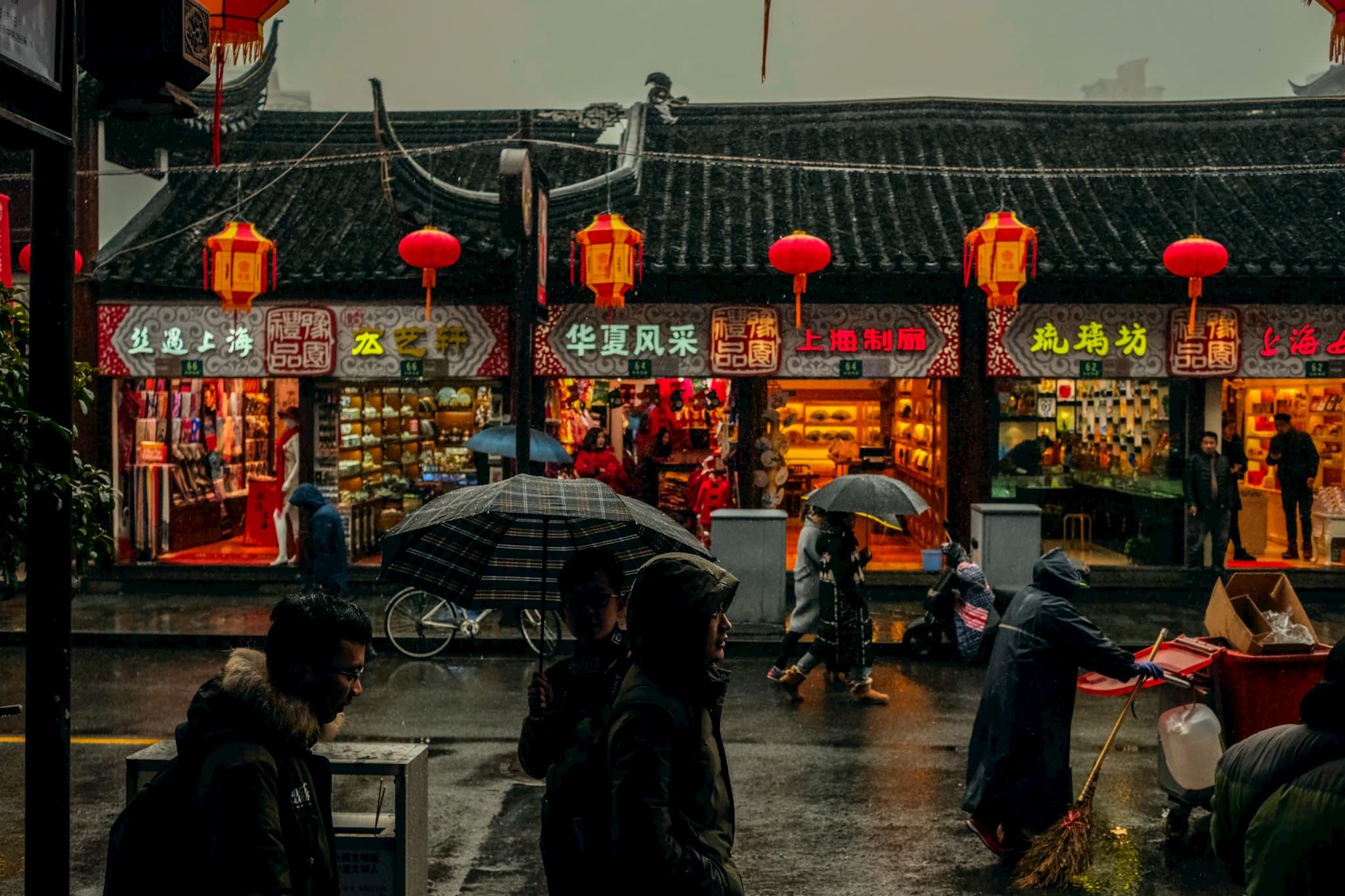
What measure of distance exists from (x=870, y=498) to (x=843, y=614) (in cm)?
103

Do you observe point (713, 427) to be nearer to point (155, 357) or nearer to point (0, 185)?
point (155, 357)

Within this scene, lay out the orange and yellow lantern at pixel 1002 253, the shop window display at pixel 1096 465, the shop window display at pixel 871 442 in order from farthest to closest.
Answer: the shop window display at pixel 871 442
the shop window display at pixel 1096 465
the orange and yellow lantern at pixel 1002 253

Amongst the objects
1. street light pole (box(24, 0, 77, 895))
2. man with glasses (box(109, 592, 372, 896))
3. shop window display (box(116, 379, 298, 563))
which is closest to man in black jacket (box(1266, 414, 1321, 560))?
shop window display (box(116, 379, 298, 563))

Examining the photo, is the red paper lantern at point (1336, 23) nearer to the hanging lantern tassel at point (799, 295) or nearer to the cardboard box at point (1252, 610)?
the cardboard box at point (1252, 610)

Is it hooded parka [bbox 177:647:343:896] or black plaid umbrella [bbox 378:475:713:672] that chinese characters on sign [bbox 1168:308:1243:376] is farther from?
hooded parka [bbox 177:647:343:896]

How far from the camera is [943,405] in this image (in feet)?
50.8

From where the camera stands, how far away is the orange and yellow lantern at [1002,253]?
12.3 metres

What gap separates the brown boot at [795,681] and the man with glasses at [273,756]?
709 centimetres

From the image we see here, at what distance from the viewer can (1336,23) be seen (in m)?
6.39

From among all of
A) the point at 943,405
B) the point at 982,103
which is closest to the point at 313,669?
the point at 943,405

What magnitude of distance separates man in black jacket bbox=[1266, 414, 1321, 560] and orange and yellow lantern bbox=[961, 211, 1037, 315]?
17.3 feet

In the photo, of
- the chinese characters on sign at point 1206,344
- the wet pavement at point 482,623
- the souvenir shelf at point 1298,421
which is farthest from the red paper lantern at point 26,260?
the souvenir shelf at point 1298,421

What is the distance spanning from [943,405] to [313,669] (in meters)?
13.3

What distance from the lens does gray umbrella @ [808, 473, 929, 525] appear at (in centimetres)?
939
